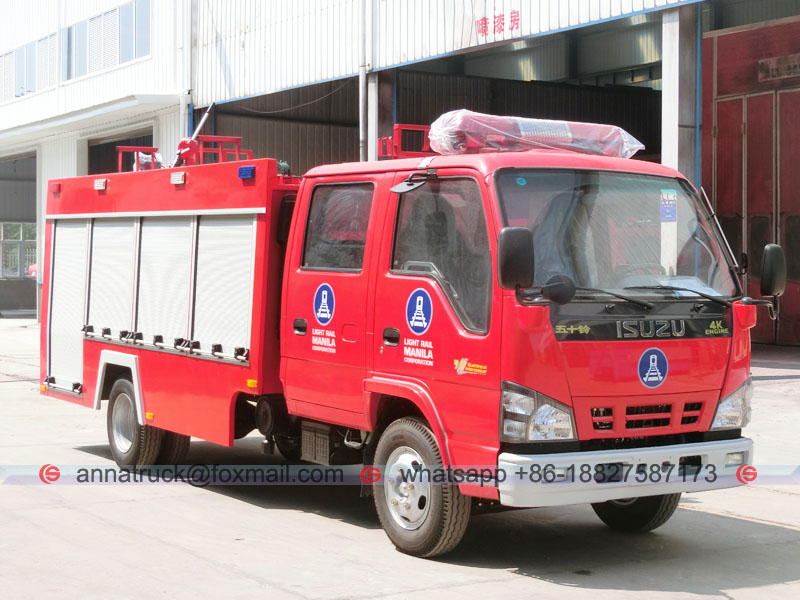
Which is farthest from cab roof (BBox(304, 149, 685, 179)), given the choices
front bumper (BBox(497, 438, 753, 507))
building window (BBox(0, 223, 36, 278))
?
building window (BBox(0, 223, 36, 278))

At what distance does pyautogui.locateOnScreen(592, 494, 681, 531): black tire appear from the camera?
7.25 m

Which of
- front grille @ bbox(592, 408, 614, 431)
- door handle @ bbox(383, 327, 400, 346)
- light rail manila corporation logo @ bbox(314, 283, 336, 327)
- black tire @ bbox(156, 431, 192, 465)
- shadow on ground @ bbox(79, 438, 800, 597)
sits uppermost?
light rail manila corporation logo @ bbox(314, 283, 336, 327)

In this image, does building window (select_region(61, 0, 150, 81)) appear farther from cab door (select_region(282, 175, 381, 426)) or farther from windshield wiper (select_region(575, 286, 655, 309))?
windshield wiper (select_region(575, 286, 655, 309))

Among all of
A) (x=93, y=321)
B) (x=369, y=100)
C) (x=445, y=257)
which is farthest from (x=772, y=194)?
Result: (x=445, y=257)

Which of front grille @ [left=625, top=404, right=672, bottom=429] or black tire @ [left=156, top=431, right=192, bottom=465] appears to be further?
black tire @ [left=156, top=431, right=192, bottom=465]

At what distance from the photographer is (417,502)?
6562mm

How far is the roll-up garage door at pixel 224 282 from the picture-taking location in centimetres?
793

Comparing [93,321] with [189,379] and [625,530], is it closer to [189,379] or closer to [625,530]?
[189,379]

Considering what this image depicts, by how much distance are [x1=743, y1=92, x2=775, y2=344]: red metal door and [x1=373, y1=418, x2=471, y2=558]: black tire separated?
1747 centimetres

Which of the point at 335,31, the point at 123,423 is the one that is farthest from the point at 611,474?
the point at 335,31

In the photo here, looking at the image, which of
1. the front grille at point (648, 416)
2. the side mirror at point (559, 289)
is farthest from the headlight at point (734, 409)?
the side mirror at point (559, 289)

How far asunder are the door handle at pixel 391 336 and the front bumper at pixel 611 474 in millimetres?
1115

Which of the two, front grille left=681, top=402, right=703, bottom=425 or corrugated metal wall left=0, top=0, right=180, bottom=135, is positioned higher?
corrugated metal wall left=0, top=0, right=180, bottom=135

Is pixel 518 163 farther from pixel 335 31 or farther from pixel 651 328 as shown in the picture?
pixel 335 31
